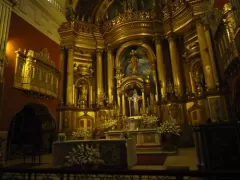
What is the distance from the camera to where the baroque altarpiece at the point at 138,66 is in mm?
10500

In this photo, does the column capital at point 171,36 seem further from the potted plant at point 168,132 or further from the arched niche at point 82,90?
the arched niche at point 82,90

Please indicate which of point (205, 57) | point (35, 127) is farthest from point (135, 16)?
point (35, 127)

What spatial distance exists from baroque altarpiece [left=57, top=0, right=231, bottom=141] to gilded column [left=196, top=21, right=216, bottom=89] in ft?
0.15

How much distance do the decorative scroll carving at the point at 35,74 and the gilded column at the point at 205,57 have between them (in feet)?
28.4

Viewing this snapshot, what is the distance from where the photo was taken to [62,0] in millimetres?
14062

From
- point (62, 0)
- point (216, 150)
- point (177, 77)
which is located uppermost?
point (62, 0)

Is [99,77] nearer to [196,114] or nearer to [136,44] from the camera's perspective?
[136,44]

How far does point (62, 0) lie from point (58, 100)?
7.74 metres

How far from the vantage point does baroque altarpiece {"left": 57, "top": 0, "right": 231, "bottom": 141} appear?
1050 centimetres

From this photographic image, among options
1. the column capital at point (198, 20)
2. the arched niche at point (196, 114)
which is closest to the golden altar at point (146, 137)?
the arched niche at point (196, 114)

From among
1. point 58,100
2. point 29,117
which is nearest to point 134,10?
point 58,100

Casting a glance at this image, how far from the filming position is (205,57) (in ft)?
31.9

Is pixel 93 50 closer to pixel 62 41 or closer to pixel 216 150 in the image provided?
pixel 62 41

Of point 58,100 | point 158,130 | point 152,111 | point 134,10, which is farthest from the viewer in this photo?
point 134,10
